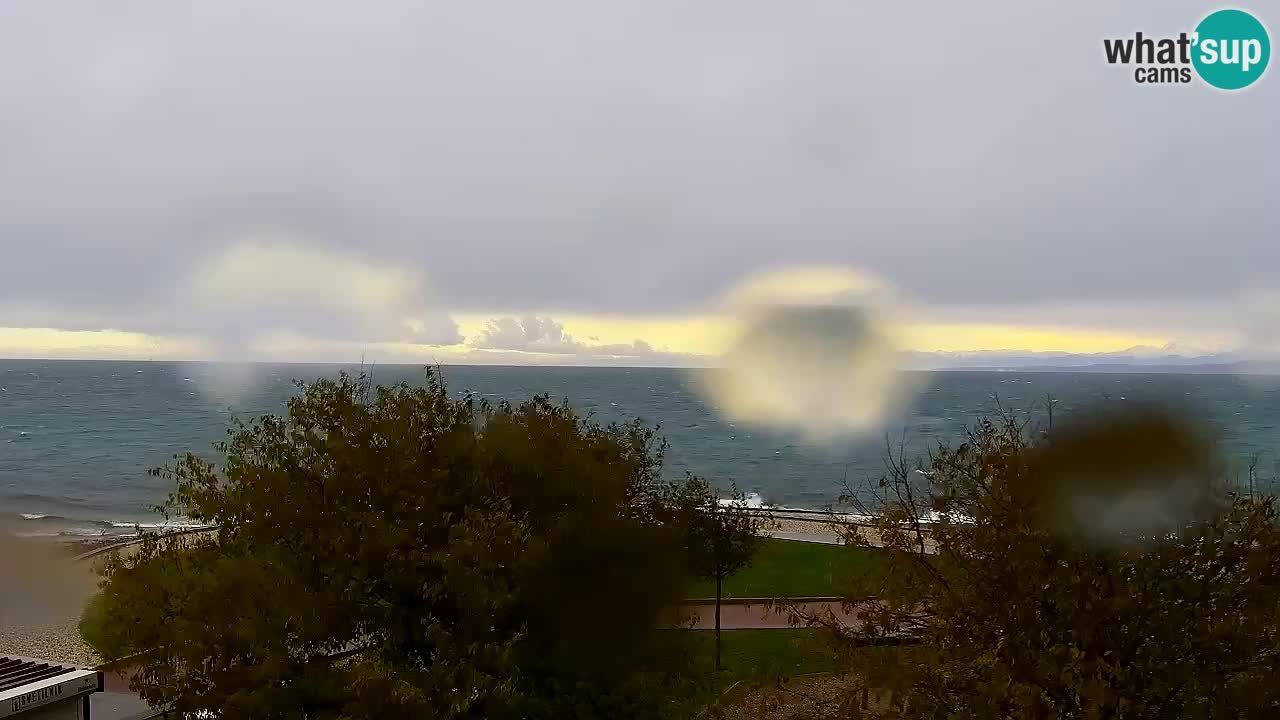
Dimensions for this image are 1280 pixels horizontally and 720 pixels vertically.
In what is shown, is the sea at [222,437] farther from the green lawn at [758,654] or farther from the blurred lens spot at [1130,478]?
the green lawn at [758,654]

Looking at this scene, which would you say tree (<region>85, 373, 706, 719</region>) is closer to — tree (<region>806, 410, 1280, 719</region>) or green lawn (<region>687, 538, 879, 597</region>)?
tree (<region>806, 410, 1280, 719</region>)

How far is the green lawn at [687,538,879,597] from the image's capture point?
2653cm

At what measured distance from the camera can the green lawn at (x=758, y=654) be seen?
63.1ft

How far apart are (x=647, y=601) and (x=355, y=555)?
15.8 feet

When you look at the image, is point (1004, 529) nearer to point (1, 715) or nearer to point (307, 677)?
point (307, 677)

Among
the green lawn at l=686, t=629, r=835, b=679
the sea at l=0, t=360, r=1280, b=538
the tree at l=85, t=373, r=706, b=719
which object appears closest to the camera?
the tree at l=85, t=373, r=706, b=719

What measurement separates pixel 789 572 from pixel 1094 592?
75.2ft

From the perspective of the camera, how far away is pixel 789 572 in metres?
29.7

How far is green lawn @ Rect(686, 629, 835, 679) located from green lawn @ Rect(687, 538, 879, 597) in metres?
2.07

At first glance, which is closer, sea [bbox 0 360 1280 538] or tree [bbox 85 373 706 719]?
tree [bbox 85 373 706 719]

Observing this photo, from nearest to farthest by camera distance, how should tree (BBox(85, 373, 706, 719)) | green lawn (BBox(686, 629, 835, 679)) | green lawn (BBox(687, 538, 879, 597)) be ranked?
tree (BBox(85, 373, 706, 719)), green lawn (BBox(686, 629, 835, 679)), green lawn (BBox(687, 538, 879, 597))

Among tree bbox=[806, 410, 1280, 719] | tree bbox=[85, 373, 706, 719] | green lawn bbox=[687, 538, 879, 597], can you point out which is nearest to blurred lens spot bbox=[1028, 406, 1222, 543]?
tree bbox=[806, 410, 1280, 719]

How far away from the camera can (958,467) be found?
8812mm

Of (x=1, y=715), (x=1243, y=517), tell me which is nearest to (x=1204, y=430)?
(x=1243, y=517)
